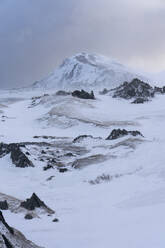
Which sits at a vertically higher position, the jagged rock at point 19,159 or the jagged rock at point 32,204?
the jagged rock at point 32,204

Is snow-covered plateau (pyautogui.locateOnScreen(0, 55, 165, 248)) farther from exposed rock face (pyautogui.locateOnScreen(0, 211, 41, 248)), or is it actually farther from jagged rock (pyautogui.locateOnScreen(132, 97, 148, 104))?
jagged rock (pyautogui.locateOnScreen(132, 97, 148, 104))

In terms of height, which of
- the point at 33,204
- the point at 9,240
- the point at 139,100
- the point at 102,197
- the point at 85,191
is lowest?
the point at 139,100

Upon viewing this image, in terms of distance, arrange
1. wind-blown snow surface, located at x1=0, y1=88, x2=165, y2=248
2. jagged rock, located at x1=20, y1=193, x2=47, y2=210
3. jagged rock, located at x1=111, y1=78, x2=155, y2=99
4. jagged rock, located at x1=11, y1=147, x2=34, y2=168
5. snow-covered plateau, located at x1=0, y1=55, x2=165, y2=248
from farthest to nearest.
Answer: jagged rock, located at x1=111, y1=78, x2=155, y2=99, jagged rock, located at x1=11, y1=147, x2=34, y2=168, jagged rock, located at x1=20, y1=193, x2=47, y2=210, snow-covered plateau, located at x1=0, y1=55, x2=165, y2=248, wind-blown snow surface, located at x1=0, y1=88, x2=165, y2=248

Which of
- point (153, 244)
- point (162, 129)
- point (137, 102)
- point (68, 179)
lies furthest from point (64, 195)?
point (137, 102)

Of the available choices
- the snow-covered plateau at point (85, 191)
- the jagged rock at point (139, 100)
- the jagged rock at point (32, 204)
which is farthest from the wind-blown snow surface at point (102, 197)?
the jagged rock at point (139, 100)

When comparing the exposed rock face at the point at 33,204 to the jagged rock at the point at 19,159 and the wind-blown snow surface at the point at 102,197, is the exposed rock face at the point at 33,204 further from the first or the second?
the jagged rock at the point at 19,159

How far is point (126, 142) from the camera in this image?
4066 cm

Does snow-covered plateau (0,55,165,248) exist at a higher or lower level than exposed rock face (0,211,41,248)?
lower

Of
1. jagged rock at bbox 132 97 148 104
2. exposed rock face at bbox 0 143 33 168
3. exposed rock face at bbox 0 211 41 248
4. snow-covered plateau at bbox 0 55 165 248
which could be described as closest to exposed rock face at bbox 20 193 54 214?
snow-covered plateau at bbox 0 55 165 248

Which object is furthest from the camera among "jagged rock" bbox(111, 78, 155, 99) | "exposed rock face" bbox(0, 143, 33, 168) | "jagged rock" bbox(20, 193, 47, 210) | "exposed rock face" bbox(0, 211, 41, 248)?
"jagged rock" bbox(111, 78, 155, 99)

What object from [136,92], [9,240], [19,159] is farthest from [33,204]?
[136,92]

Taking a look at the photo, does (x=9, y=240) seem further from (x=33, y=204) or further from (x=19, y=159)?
(x=19, y=159)

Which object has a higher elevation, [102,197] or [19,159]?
[102,197]

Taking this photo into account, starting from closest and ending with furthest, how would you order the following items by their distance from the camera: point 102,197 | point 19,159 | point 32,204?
point 32,204
point 102,197
point 19,159
